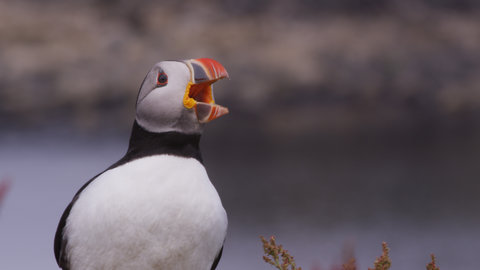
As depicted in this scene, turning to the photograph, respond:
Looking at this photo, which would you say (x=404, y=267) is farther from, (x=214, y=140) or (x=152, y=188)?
(x=214, y=140)

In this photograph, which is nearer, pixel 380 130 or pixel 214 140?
pixel 214 140

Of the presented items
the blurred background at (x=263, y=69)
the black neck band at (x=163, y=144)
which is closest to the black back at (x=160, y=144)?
the black neck band at (x=163, y=144)

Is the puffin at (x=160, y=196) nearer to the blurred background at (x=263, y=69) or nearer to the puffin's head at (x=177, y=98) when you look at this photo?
the puffin's head at (x=177, y=98)

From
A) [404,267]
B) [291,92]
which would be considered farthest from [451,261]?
[291,92]

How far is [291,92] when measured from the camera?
2903 cm

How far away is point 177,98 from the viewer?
323cm

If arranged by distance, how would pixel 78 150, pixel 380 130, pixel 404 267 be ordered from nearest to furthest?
pixel 404 267 < pixel 78 150 < pixel 380 130

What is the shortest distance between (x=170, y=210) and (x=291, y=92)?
26.1 metres

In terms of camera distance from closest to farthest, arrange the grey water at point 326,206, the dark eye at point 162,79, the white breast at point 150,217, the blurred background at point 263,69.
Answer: the white breast at point 150,217 → the dark eye at point 162,79 → the grey water at point 326,206 → the blurred background at point 263,69

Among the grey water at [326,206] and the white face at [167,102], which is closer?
the white face at [167,102]

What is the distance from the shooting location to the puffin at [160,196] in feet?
10.4

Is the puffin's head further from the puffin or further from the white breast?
the white breast

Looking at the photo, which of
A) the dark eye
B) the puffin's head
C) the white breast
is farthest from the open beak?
the white breast

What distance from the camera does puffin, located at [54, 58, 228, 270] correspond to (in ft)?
10.4
